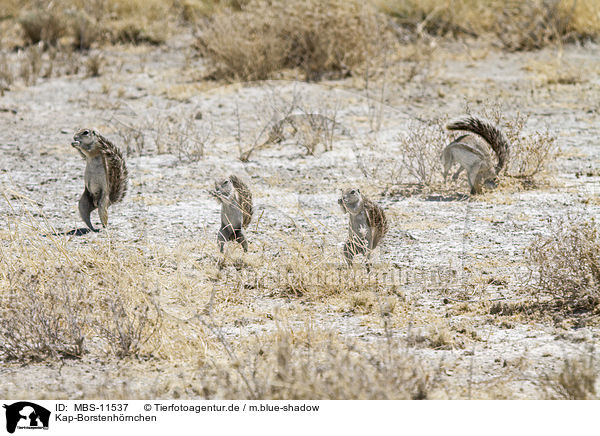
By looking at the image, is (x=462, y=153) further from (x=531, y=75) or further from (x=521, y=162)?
(x=531, y=75)

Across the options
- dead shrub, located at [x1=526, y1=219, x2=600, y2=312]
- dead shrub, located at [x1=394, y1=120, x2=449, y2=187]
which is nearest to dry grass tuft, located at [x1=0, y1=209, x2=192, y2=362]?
Result: dead shrub, located at [x1=526, y1=219, x2=600, y2=312]

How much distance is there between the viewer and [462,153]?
25.1 ft

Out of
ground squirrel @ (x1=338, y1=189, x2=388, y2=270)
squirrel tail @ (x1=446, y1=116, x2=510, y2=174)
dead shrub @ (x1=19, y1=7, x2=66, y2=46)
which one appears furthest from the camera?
dead shrub @ (x1=19, y1=7, x2=66, y2=46)

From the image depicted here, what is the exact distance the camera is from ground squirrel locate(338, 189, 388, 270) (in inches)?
225

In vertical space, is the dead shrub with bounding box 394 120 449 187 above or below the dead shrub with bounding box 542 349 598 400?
above

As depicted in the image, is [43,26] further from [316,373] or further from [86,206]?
[316,373]

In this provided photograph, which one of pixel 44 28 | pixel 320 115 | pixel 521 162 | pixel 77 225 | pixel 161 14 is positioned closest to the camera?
pixel 77 225

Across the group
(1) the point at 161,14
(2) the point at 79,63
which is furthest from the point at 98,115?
(1) the point at 161,14

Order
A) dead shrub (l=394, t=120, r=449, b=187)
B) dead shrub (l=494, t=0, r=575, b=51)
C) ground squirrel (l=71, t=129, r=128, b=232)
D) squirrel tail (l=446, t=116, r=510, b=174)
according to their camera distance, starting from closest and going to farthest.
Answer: ground squirrel (l=71, t=129, r=128, b=232) < squirrel tail (l=446, t=116, r=510, b=174) < dead shrub (l=394, t=120, r=449, b=187) < dead shrub (l=494, t=0, r=575, b=51)

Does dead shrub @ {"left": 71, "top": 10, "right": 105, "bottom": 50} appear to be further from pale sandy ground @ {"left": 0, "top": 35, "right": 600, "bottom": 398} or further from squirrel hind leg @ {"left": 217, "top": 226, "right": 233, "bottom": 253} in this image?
squirrel hind leg @ {"left": 217, "top": 226, "right": 233, "bottom": 253}

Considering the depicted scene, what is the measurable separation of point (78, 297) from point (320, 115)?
205 inches

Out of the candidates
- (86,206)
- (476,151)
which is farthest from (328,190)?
(86,206)
